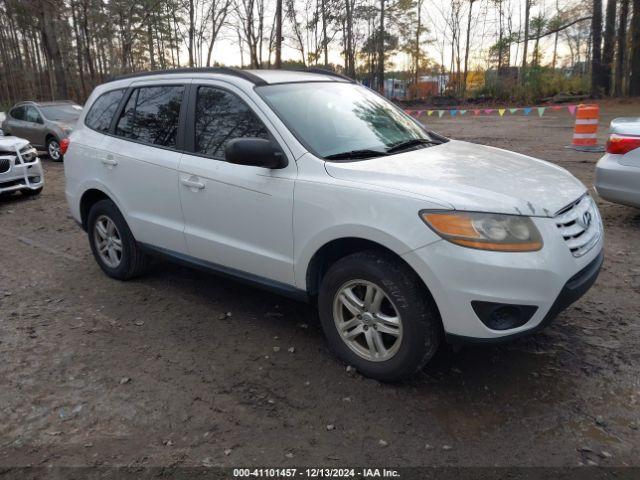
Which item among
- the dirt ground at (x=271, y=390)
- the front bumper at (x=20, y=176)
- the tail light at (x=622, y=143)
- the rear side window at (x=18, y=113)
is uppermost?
the rear side window at (x=18, y=113)

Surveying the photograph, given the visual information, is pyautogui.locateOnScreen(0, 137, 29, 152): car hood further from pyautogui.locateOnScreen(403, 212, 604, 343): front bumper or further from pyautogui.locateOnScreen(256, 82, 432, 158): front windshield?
pyautogui.locateOnScreen(403, 212, 604, 343): front bumper

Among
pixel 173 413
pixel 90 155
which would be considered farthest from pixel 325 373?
pixel 90 155

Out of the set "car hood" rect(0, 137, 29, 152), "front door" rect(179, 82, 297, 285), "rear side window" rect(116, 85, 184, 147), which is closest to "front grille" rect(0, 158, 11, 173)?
"car hood" rect(0, 137, 29, 152)

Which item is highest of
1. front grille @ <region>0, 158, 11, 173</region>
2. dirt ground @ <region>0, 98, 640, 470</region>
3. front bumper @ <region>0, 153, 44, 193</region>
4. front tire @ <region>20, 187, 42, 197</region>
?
front grille @ <region>0, 158, 11, 173</region>

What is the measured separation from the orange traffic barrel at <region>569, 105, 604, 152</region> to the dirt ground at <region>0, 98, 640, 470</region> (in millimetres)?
7469

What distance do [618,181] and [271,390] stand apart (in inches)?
173

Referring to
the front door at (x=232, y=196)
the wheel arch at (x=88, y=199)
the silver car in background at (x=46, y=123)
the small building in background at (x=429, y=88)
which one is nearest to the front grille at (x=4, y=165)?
the wheel arch at (x=88, y=199)

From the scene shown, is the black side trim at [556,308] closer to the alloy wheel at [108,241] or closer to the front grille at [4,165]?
the alloy wheel at [108,241]

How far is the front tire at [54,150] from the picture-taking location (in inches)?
548

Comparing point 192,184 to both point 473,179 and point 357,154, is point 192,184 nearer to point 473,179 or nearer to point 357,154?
point 357,154

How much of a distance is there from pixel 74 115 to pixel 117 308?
1203 centimetres

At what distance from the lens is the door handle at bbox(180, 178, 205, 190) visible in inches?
150

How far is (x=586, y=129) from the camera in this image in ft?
37.8

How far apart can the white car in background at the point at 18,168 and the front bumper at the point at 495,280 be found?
8.35 metres
